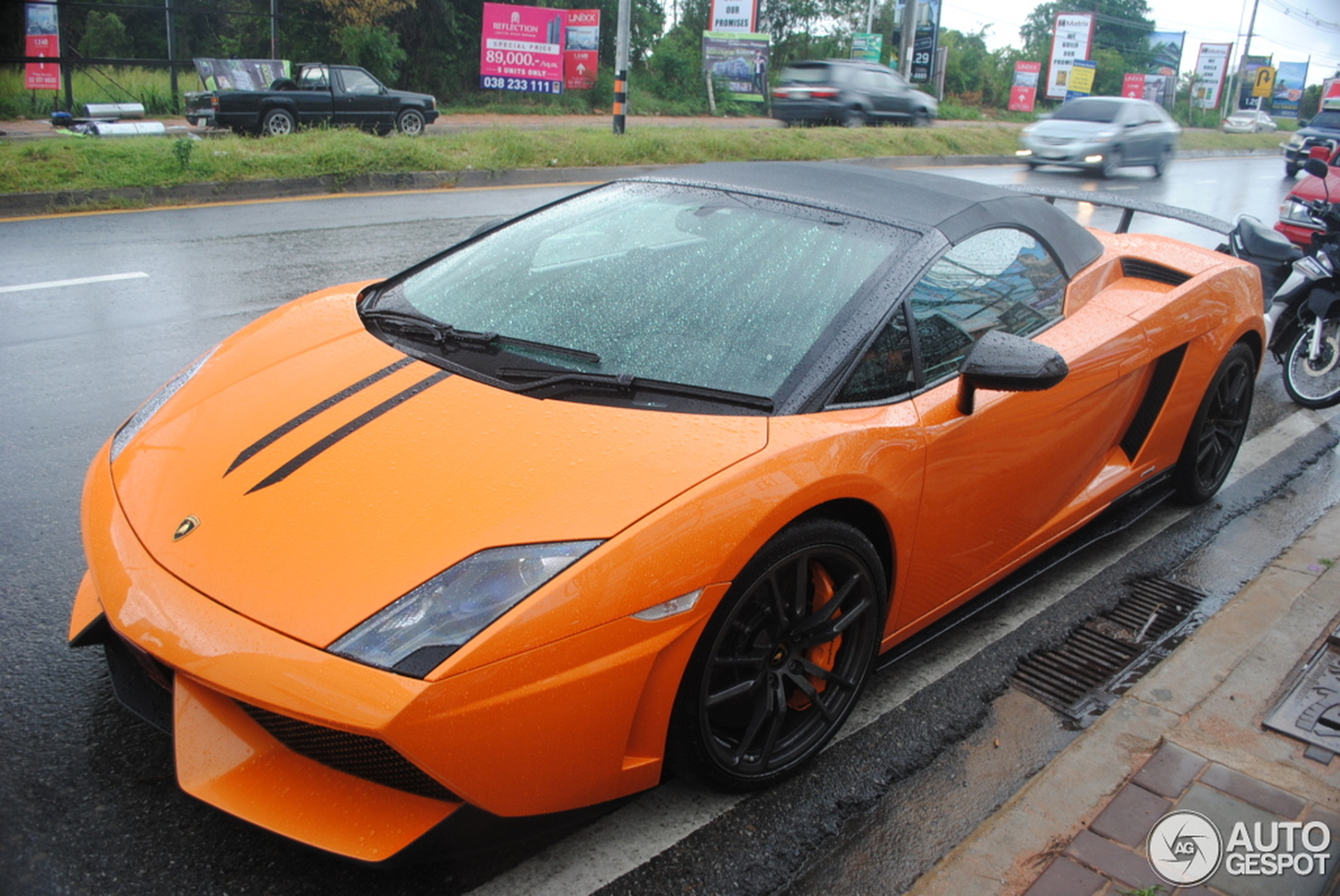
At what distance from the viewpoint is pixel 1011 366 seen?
2.52 meters

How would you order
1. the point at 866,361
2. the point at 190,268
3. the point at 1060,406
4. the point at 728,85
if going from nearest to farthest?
the point at 866,361
the point at 1060,406
the point at 190,268
the point at 728,85

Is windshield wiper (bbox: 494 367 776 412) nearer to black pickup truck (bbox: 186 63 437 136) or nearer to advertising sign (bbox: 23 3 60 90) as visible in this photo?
black pickup truck (bbox: 186 63 437 136)

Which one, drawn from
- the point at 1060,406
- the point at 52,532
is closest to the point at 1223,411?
the point at 1060,406

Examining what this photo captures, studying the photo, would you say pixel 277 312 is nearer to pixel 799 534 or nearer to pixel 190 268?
pixel 799 534

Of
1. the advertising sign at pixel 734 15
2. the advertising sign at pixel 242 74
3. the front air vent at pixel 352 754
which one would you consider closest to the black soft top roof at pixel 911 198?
the front air vent at pixel 352 754

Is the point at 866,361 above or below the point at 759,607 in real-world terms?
above

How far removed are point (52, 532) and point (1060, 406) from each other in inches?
127

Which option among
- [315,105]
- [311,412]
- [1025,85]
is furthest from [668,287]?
[1025,85]

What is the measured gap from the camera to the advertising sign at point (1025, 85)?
44.3m

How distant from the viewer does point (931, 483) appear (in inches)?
102

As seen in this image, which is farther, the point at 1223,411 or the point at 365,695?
the point at 1223,411

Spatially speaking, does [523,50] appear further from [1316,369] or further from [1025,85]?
[1316,369]

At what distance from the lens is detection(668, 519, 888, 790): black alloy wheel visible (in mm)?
2139

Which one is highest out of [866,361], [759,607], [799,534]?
[866,361]
